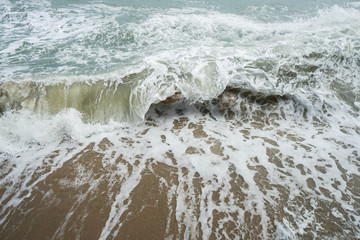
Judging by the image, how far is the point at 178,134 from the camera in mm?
4102

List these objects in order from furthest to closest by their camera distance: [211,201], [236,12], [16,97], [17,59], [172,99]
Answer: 1. [236,12]
2. [17,59]
3. [172,99]
4. [16,97]
5. [211,201]

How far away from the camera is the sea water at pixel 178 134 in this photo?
269cm

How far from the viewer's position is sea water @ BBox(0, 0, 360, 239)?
269 cm

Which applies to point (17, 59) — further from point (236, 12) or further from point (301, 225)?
point (236, 12)

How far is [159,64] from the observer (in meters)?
5.09

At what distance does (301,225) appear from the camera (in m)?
2.62

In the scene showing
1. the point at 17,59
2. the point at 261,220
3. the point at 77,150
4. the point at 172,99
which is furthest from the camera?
the point at 17,59

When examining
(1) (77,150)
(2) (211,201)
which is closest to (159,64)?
(1) (77,150)

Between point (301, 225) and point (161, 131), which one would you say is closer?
point (301, 225)

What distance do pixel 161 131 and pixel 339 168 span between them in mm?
2955

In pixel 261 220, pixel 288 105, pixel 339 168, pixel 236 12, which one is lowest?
pixel 261 220

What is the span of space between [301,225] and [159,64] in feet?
13.2

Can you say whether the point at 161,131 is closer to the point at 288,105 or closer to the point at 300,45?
the point at 288,105

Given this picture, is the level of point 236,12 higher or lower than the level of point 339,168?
higher
